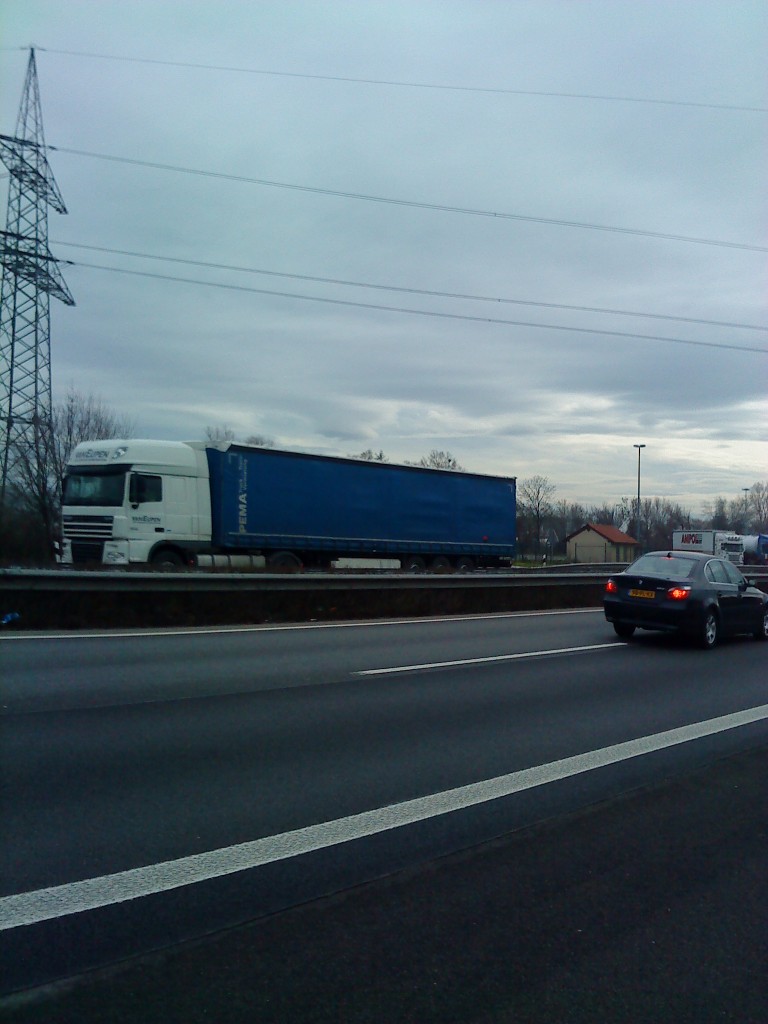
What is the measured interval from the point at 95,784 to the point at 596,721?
4.88 meters

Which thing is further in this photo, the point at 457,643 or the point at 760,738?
the point at 457,643

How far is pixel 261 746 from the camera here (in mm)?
7559

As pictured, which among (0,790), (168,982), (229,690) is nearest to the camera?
(168,982)

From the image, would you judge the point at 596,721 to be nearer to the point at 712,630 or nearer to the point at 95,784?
the point at 95,784

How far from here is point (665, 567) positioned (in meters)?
15.7

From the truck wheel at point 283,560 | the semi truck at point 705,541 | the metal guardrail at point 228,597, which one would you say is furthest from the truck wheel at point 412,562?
the semi truck at point 705,541

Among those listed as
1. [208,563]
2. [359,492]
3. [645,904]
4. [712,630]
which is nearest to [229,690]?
[645,904]

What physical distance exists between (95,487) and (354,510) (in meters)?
9.09

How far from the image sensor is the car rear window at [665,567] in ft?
50.6

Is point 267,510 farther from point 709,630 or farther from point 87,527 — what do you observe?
point 709,630

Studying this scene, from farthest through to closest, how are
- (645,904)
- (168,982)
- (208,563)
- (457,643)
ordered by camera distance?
(208,563) → (457,643) → (645,904) → (168,982)

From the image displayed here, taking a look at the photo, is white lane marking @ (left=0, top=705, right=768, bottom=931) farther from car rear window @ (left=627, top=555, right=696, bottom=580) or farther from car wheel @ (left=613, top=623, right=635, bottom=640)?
car wheel @ (left=613, top=623, right=635, bottom=640)

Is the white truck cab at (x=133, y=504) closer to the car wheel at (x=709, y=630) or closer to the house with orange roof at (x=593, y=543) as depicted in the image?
the car wheel at (x=709, y=630)

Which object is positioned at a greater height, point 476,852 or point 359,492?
point 359,492
